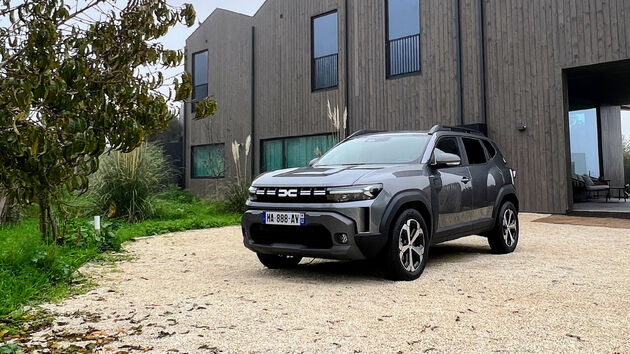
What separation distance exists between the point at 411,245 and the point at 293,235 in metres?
1.11

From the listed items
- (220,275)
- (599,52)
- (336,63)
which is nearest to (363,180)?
(220,275)

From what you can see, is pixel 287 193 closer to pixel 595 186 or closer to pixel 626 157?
pixel 595 186

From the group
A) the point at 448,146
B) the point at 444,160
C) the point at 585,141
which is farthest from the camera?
the point at 585,141

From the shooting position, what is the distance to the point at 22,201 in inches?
86.3

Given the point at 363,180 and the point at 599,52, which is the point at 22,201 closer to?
the point at 363,180

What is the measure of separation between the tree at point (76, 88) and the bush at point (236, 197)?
8.98 metres

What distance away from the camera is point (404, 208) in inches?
186

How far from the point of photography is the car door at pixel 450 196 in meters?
5.14

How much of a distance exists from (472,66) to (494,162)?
6.67 metres

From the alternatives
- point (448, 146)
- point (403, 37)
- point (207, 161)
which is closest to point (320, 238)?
point (448, 146)

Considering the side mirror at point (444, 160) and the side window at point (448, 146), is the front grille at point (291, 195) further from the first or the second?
the side window at point (448, 146)

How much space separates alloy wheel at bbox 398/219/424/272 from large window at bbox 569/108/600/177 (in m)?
11.6

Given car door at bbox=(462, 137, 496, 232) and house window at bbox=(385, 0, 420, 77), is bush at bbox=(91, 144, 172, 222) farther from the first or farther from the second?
house window at bbox=(385, 0, 420, 77)

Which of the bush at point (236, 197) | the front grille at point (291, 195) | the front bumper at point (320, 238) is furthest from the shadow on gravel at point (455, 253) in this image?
the bush at point (236, 197)
